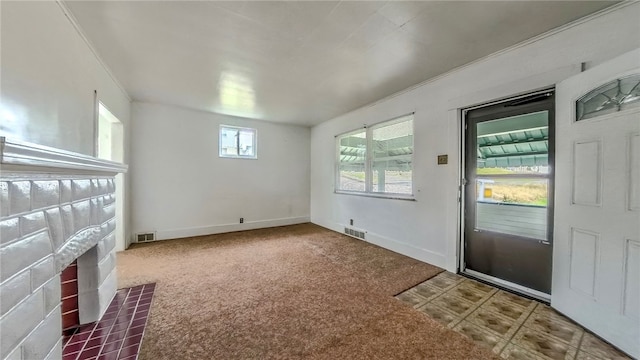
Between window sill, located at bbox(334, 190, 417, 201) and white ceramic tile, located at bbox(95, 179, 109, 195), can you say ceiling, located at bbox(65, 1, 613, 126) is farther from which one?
window sill, located at bbox(334, 190, 417, 201)

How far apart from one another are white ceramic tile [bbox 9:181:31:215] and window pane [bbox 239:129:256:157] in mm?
4212

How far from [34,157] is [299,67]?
2.39 meters

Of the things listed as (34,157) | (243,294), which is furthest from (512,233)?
(34,157)

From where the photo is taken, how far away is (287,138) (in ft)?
18.5

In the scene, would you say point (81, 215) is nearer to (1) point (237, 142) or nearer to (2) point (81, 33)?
(2) point (81, 33)

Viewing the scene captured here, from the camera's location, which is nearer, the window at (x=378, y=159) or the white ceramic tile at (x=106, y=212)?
the white ceramic tile at (x=106, y=212)

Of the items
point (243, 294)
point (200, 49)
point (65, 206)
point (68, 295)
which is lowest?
point (243, 294)

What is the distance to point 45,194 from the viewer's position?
1.10 metres

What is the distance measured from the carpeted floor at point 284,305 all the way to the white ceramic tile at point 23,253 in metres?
0.96

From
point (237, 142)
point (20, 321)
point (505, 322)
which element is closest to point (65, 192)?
point (20, 321)

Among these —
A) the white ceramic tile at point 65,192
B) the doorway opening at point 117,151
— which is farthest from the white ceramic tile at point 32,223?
the doorway opening at point 117,151

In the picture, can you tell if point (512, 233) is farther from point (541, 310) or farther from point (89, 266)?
point (89, 266)

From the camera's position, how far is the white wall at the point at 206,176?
13.6ft

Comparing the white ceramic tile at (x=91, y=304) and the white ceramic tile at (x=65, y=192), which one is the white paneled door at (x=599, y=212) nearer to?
the white ceramic tile at (x=65, y=192)
